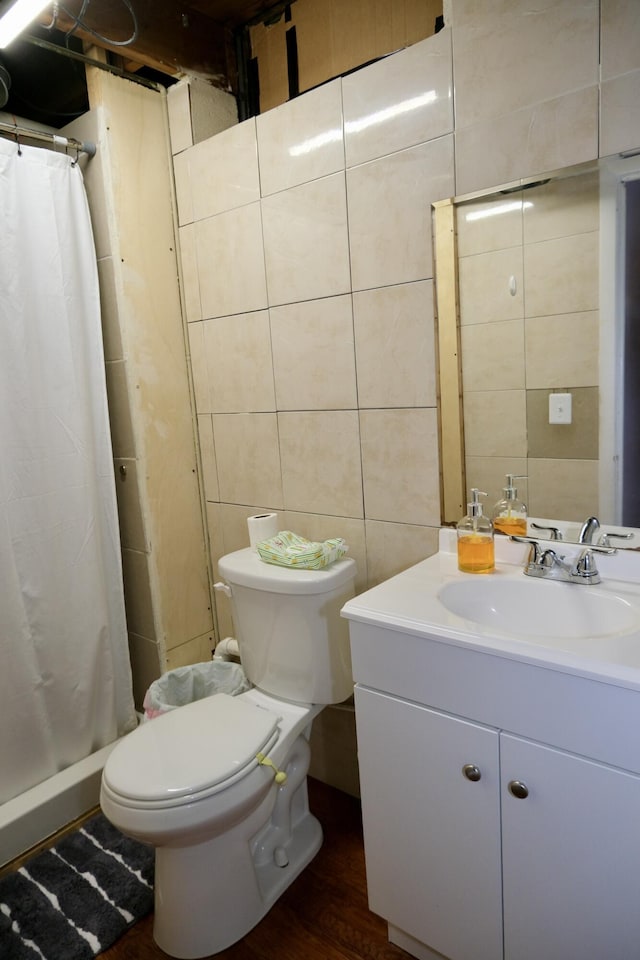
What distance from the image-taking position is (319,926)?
139cm

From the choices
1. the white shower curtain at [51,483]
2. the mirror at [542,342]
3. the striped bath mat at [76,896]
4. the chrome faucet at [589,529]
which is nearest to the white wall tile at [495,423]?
the mirror at [542,342]

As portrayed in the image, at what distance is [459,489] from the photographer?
57.2 inches

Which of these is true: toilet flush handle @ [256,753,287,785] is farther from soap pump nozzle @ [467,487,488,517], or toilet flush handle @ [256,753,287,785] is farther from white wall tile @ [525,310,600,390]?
white wall tile @ [525,310,600,390]

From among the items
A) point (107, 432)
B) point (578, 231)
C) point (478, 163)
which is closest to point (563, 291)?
point (578, 231)

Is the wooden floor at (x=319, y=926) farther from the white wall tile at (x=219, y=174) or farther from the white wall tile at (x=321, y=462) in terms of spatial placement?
the white wall tile at (x=219, y=174)

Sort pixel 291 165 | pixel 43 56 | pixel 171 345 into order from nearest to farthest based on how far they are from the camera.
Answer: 1. pixel 291 165
2. pixel 43 56
3. pixel 171 345

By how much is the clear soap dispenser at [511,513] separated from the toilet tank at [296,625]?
1.33 feet

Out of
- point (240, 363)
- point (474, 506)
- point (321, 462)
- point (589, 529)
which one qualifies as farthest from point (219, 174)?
point (589, 529)

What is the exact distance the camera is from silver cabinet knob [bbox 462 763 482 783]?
105cm

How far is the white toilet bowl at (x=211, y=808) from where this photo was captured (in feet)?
4.01

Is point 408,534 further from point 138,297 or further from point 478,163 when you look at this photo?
point 138,297

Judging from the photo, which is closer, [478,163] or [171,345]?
[478,163]

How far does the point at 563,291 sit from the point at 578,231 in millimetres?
121

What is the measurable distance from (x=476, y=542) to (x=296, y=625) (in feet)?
1.65
